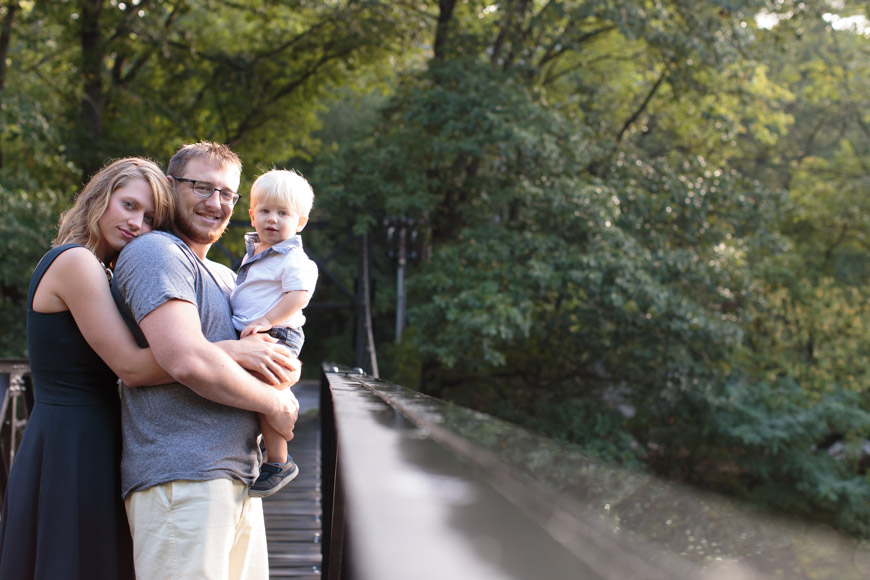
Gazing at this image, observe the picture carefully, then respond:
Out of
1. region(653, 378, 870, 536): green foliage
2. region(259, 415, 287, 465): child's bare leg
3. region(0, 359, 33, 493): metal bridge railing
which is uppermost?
region(259, 415, 287, 465): child's bare leg

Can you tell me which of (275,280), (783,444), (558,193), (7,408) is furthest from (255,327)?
(783,444)

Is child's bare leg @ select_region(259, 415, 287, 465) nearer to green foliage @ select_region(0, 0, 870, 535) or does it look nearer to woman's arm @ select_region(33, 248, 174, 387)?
woman's arm @ select_region(33, 248, 174, 387)

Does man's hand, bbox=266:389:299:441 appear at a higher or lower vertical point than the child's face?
lower

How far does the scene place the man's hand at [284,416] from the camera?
1.70m

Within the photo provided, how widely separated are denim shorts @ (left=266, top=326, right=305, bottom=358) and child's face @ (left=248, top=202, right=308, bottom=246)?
11.2 inches

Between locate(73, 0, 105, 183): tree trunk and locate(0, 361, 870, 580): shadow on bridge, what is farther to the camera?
locate(73, 0, 105, 183): tree trunk

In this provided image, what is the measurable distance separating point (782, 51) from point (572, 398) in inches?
215

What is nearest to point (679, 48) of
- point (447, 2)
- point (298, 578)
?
point (447, 2)

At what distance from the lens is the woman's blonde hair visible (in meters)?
1.74

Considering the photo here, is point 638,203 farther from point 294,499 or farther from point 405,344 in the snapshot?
point 294,499

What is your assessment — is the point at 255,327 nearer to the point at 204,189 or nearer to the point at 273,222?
the point at 204,189

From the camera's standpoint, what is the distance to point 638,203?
34.0 ft

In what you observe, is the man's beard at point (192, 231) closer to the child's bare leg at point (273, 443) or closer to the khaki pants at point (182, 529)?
the child's bare leg at point (273, 443)

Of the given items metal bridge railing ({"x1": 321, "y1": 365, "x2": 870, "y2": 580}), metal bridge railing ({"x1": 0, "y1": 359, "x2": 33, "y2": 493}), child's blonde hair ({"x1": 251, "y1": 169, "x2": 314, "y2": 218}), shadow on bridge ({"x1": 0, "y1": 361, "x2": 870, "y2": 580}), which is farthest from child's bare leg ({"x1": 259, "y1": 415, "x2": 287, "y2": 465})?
metal bridge railing ({"x1": 0, "y1": 359, "x2": 33, "y2": 493})
